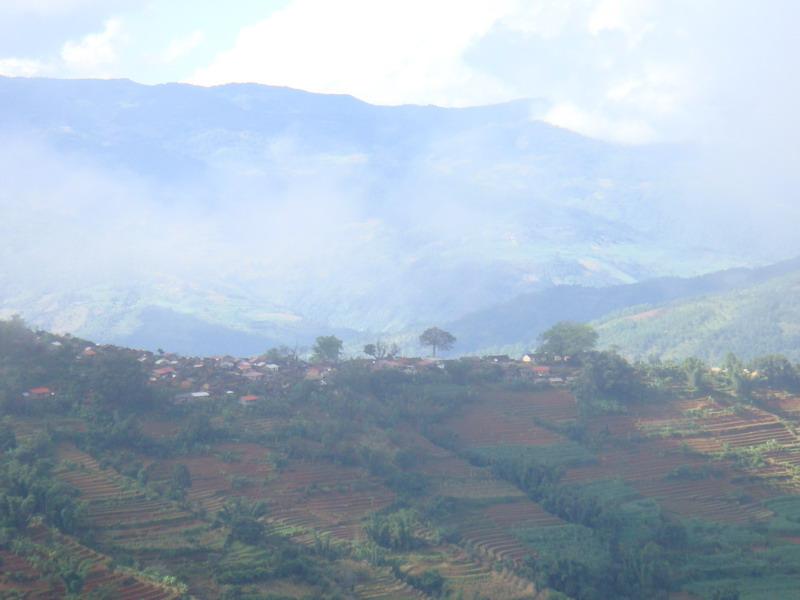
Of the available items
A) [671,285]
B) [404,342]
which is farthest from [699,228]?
[404,342]

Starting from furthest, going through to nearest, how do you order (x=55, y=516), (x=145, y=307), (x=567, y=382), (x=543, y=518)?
(x=145, y=307) → (x=567, y=382) → (x=543, y=518) → (x=55, y=516)

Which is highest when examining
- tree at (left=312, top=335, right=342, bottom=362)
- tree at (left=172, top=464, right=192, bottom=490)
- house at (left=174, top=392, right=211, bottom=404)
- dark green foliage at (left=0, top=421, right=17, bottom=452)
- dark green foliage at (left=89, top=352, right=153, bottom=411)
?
tree at (left=312, top=335, right=342, bottom=362)

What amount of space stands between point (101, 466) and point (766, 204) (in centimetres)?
17163

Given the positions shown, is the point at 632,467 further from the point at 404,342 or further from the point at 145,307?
the point at 145,307

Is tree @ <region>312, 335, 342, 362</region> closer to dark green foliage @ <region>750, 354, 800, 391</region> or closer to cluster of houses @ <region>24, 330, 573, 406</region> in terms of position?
cluster of houses @ <region>24, 330, 573, 406</region>

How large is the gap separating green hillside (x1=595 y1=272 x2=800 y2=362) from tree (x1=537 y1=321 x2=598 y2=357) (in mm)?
19140

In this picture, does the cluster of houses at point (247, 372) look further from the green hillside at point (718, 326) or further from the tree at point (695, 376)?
the green hillside at point (718, 326)

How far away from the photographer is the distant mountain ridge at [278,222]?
3765 inches

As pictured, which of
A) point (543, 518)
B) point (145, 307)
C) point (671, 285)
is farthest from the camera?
point (671, 285)

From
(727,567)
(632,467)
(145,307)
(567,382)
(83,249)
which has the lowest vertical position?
(727,567)

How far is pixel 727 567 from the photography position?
24.3m

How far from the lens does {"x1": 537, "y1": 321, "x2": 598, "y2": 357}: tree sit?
1731 inches

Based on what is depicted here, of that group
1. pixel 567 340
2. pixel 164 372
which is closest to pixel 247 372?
pixel 164 372

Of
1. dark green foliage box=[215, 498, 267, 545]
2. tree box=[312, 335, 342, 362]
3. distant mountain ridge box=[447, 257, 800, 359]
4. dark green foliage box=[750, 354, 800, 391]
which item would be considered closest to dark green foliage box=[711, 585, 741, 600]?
dark green foliage box=[215, 498, 267, 545]
